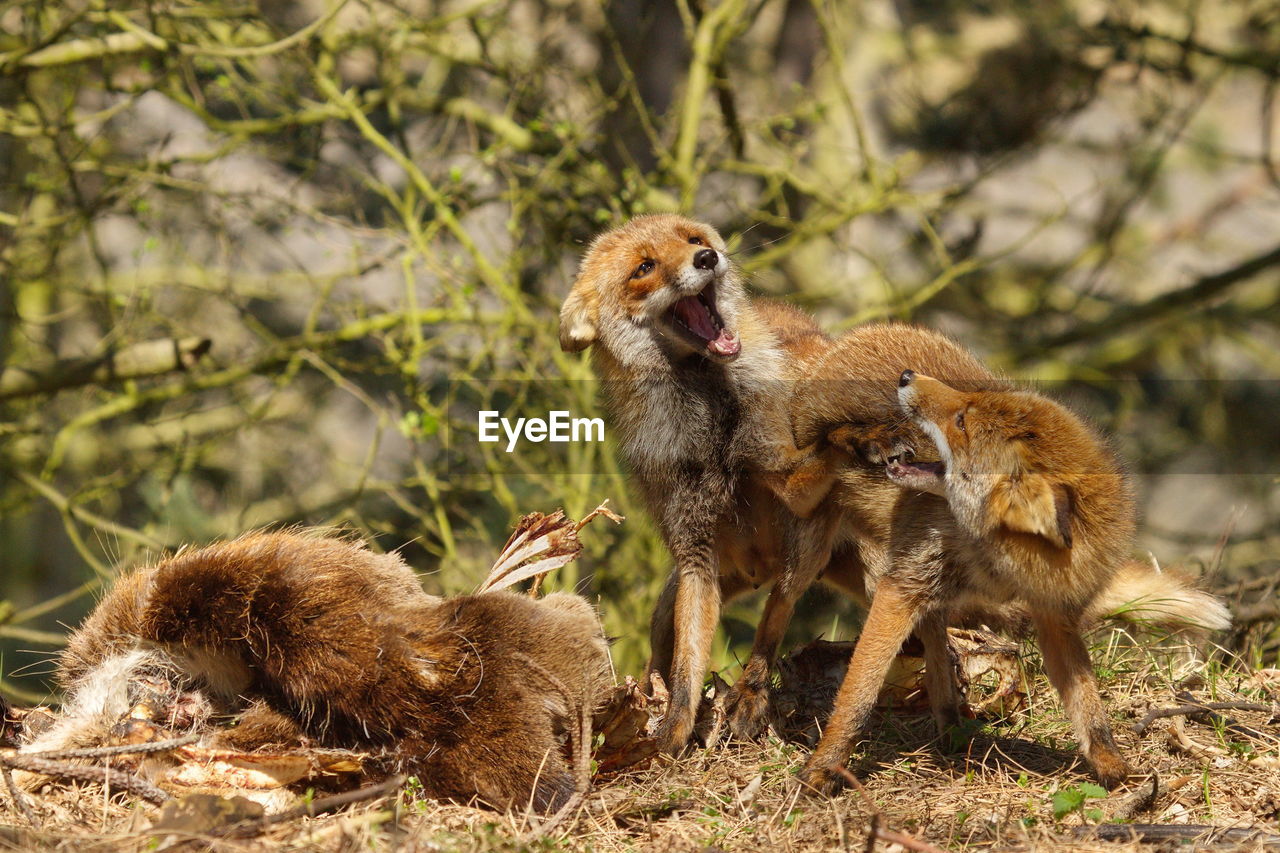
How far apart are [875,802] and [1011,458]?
1.21 m

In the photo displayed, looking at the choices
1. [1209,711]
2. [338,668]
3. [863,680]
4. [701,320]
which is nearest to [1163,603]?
[1209,711]

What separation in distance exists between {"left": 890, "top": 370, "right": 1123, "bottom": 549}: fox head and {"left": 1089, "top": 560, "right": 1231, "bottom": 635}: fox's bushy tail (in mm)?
1071

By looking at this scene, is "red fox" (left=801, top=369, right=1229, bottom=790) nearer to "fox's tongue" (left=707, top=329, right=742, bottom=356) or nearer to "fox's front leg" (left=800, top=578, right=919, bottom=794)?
"fox's front leg" (left=800, top=578, right=919, bottom=794)

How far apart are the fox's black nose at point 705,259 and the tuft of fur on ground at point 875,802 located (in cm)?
193

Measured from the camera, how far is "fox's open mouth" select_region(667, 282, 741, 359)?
5.04 m

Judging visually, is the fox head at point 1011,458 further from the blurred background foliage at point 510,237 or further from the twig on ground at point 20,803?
the twig on ground at point 20,803

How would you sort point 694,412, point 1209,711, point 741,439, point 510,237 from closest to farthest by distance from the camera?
point 1209,711
point 741,439
point 694,412
point 510,237

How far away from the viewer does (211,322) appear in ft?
37.0

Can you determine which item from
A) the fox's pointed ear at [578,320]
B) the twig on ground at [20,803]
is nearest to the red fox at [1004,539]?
the fox's pointed ear at [578,320]

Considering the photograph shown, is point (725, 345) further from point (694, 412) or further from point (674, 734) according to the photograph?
point (674, 734)

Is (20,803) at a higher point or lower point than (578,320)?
lower

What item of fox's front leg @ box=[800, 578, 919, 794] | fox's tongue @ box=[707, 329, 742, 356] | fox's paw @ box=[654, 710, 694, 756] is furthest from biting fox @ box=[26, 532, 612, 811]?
fox's tongue @ box=[707, 329, 742, 356]

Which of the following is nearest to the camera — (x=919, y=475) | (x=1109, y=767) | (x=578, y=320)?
(x=1109, y=767)

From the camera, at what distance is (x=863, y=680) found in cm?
402
